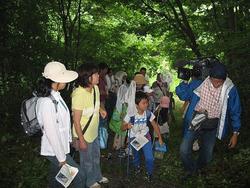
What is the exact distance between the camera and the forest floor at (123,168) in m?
5.80

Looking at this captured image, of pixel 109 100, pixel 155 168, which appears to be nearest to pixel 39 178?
pixel 155 168

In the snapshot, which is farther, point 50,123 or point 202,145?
point 202,145

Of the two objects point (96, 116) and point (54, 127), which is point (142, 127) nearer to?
point (96, 116)

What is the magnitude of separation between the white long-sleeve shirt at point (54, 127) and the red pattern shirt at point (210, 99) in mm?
2479

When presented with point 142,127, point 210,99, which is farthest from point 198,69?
point 142,127

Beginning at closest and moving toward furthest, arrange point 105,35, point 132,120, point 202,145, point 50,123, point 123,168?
point 50,123
point 202,145
point 132,120
point 123,168
point 105,35

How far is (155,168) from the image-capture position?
305 inches

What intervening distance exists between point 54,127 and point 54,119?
9 cm

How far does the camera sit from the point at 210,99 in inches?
238

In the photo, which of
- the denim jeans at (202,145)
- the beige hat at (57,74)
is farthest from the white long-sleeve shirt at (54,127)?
the denim jeans at (202,145)

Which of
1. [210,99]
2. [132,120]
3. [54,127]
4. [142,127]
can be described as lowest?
[142,127]

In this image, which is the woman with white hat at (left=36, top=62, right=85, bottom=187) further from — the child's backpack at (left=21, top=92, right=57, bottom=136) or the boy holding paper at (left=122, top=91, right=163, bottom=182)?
the boy holding paper at (left=122, top=91, right=163, bottom=182)

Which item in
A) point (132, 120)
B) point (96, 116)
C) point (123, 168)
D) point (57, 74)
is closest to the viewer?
point (57, 74)

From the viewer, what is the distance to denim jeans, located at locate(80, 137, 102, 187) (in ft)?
18.8
